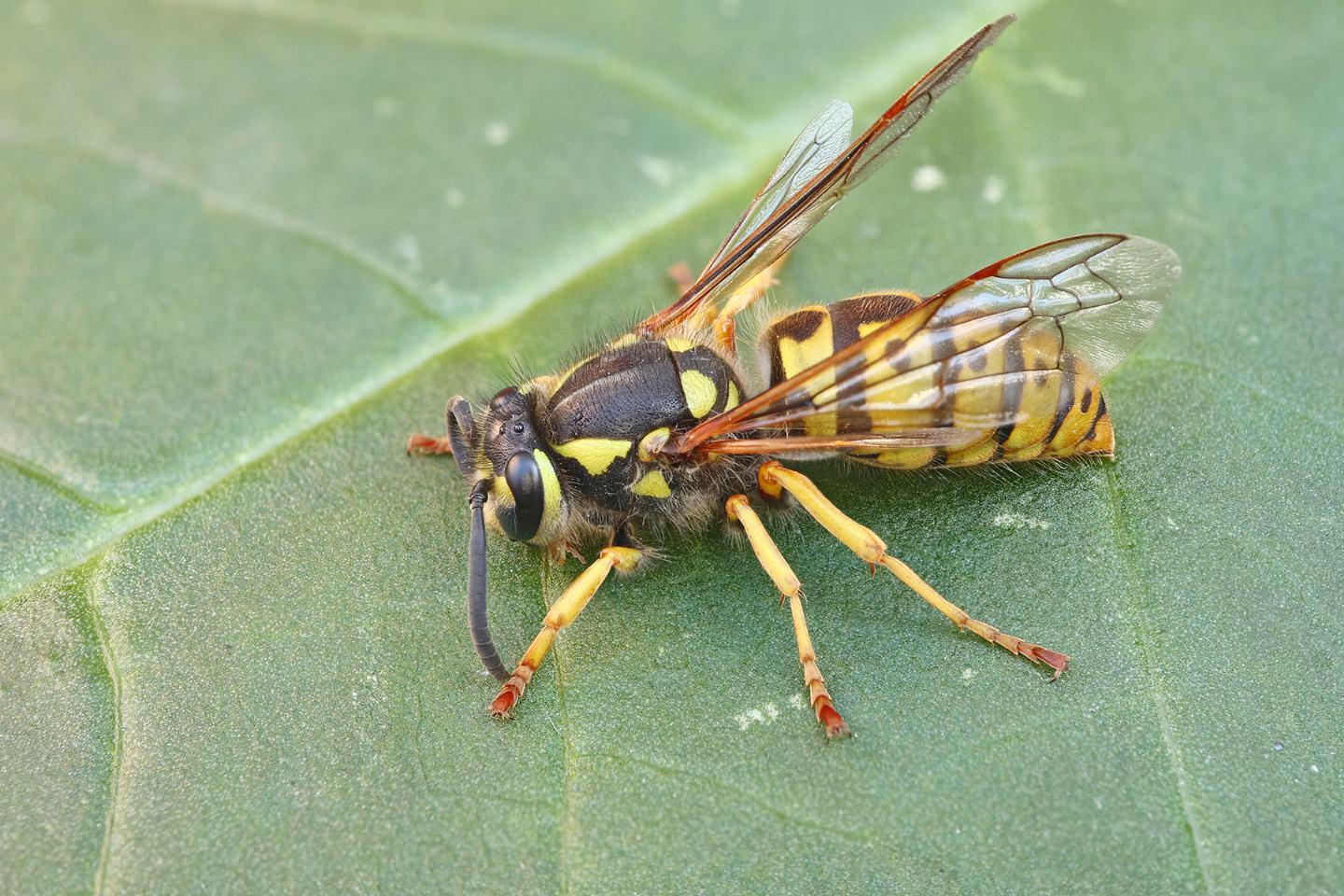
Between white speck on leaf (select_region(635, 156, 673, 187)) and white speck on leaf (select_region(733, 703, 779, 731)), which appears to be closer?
white speck on leaf (select_region(733, 703, 779, 731))

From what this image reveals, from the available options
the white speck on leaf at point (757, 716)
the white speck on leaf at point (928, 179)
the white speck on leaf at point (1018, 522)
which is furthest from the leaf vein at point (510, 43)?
the white speck on leaf at point (757, 716)

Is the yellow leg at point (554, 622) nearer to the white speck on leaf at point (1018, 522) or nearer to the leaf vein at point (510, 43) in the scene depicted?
the white speck on leaf at point (1018, 522)

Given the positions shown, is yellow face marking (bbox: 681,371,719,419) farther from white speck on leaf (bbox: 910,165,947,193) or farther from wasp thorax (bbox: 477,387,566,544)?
white speck on leaf (bbox: 910,165,947,193)

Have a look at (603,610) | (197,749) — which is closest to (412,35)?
(603,610)

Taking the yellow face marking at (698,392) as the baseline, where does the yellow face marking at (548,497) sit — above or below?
below

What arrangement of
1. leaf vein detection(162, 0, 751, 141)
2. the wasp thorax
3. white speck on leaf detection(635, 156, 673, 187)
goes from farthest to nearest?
1. leaf vein detection(162, 0, 751, 141)
2. white speck on leaf detection(635, 156, 673, 187)
3. the wasp thorax

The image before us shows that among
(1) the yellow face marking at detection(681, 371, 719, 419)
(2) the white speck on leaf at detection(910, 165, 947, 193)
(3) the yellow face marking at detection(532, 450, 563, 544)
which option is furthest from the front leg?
(2) the white speck on leaf at detection(910, 165, 947, 193)

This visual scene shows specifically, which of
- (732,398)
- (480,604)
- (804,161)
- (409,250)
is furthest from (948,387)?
(409,250)
